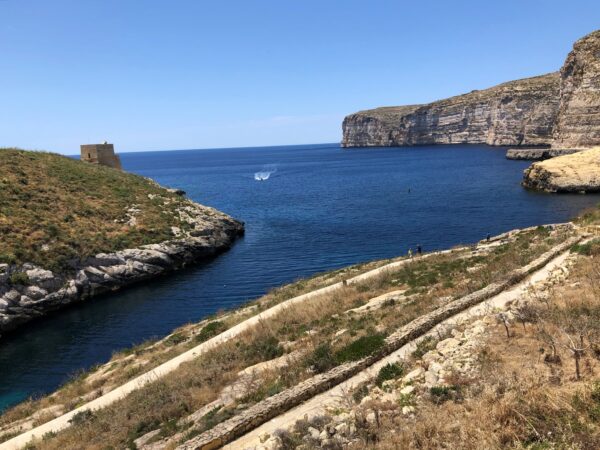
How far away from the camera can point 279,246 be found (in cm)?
5250

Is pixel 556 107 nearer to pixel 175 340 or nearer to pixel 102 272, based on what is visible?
pixel 102 272

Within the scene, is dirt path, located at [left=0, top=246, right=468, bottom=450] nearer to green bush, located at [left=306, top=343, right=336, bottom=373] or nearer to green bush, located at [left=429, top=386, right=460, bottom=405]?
green bush, located at [left=306, top=343, right=336, bottom=373]

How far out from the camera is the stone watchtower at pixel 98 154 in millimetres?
75000

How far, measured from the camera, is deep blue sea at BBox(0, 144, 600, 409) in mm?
30547

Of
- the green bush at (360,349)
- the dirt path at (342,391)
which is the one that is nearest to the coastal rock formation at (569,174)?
the dirt path at (342,391)

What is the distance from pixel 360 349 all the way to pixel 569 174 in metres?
75.7

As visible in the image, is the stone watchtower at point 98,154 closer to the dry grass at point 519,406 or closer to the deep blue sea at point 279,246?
the deep blue sea at point 279,246

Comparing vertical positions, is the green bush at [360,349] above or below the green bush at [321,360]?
above

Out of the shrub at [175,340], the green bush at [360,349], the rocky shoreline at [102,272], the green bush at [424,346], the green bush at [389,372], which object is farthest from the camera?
the rocky shoreline at [102,272]

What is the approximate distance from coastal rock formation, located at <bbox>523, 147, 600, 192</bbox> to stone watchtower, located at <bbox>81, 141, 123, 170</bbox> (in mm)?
76688

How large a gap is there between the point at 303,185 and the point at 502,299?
99.0m

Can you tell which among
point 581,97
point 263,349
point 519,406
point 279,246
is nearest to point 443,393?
point 519,406

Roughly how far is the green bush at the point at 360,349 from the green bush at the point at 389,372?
4.63 ft

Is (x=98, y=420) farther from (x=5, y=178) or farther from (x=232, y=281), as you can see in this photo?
(x=5, y=178)
